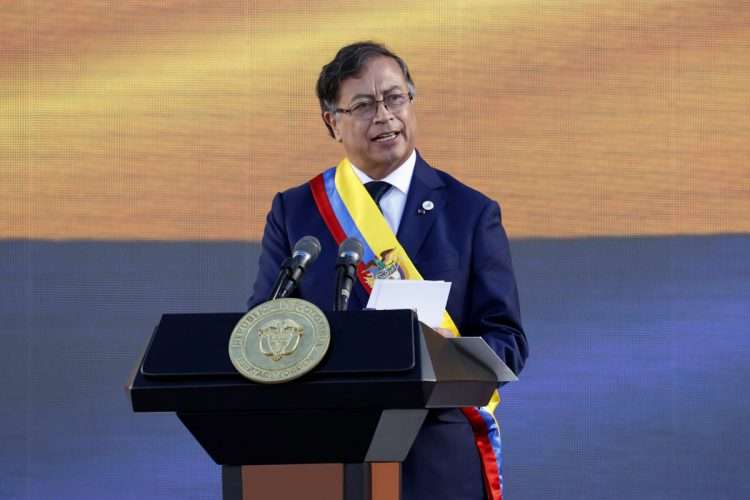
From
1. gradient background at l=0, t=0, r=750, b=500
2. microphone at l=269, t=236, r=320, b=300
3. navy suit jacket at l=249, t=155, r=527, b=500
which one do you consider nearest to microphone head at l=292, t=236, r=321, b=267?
microphone at l=269, t=236, r=320, b=300

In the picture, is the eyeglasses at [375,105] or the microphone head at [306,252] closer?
the microphone head at [306,252]

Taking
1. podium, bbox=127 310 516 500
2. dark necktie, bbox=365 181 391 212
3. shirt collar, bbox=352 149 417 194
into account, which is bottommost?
podium, bbox=127 310 516 500

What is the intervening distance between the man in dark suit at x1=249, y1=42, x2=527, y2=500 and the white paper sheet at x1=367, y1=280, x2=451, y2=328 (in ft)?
0.55

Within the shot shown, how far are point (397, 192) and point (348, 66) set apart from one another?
0.23 meters

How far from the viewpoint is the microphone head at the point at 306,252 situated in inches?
71.4

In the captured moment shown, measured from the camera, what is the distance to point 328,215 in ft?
7.27

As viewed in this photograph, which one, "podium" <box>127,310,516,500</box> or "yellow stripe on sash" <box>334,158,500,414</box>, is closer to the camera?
"podium" <box>127,310,516,500</box>

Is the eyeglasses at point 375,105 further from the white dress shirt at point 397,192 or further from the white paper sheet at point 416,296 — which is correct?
the white paper sheet at point 416,296

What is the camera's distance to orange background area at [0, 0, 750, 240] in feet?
12.7

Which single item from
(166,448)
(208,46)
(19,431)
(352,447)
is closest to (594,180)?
(208,46)

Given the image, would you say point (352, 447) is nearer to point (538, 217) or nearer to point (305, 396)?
point (305, 396)

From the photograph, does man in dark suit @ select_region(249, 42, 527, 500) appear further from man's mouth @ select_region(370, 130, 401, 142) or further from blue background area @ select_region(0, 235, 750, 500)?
blue background area @ select_region(0, 235, 750, 500)

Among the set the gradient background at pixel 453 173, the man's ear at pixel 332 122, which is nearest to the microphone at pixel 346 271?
the man's ear at pixel 332 122

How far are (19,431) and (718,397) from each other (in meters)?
2.19
